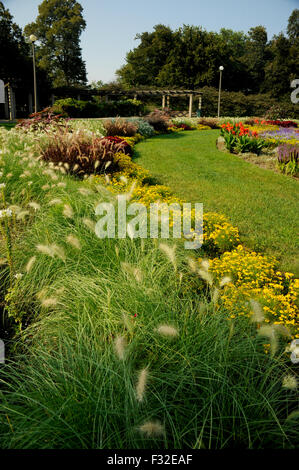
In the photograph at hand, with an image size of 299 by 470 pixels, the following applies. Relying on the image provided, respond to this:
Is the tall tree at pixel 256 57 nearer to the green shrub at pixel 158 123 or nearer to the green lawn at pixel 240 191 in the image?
the green shrub at pixel 158 123

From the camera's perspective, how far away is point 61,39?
3897 centimetres

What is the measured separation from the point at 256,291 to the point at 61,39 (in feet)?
145

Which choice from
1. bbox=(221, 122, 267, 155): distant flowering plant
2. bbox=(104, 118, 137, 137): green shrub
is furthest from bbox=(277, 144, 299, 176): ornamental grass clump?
bbox=(104, 118, 137, 137): green shrub

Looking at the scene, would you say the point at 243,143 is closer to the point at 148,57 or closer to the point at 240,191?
the point at 240,191

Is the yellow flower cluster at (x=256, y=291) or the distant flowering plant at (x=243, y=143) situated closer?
the yellow flower cluster at (x=256, y=291)

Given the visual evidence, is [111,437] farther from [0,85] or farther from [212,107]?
[212,107]

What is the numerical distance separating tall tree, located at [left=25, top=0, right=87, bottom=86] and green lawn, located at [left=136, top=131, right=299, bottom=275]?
23.0 meters

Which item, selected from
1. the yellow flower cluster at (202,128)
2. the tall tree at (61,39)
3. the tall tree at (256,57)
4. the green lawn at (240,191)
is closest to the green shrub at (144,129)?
the green lawn at (240,191)

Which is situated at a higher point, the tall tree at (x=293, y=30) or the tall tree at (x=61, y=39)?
the tall tree at (x=293, y=30)

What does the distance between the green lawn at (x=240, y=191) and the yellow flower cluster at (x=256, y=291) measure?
0.71 m

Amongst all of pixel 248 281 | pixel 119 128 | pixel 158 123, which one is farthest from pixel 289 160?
pixel 158 123

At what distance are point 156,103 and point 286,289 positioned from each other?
41874mm

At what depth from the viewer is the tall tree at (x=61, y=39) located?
3148cm

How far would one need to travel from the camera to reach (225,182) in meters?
7.97
